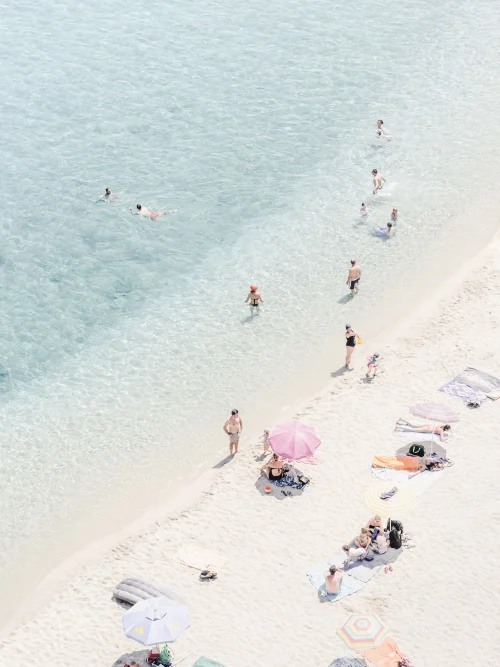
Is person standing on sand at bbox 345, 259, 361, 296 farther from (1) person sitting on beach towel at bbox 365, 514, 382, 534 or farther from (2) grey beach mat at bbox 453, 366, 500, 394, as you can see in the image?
(1) person sitting on beach towel at bbox 365, 514, 382, 534

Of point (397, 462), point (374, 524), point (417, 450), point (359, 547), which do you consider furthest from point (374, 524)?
point (417, 450)

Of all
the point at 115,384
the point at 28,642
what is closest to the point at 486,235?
the point at 115,384

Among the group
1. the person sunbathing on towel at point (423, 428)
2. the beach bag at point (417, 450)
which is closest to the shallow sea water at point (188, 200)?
the person sunbathing on towel at point (423, 428)

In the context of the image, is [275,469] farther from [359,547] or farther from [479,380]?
[479,380]

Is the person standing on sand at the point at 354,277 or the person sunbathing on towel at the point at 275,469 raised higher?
the person standing on sand at the point at 354,277

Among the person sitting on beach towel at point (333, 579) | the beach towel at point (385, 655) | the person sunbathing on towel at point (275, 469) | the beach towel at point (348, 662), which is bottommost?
the beach towel at point (348, 662)

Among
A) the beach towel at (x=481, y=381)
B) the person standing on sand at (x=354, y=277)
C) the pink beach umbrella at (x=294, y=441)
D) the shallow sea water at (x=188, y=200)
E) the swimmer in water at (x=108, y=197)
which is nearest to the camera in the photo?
the pink beach umbrella at (x=294, y=441)

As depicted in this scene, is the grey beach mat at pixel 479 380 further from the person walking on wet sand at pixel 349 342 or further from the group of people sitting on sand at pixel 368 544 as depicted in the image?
the group of people sitting on sand at pixel 368 544

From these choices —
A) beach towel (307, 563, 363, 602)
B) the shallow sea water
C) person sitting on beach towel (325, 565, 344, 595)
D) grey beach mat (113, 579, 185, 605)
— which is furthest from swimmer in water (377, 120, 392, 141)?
grey beach mat (113, 579, 185, 605)
